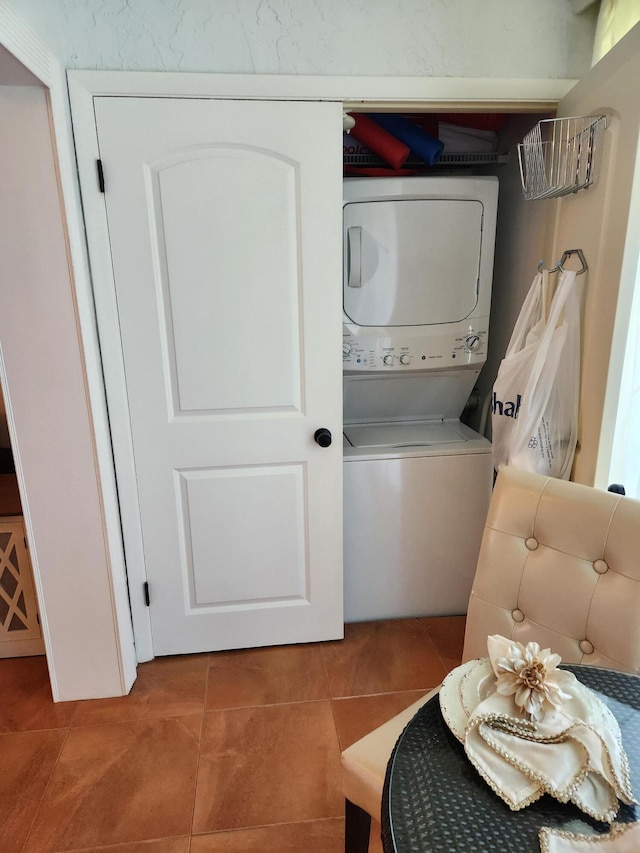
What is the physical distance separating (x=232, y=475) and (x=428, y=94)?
137cm

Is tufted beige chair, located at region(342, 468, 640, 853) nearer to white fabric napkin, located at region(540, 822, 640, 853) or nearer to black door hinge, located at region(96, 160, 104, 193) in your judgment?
white fabric napkin, located at region(540, 822, 640, 853)

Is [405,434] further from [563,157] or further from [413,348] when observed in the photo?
[563,157]

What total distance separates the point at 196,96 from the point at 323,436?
1.10m

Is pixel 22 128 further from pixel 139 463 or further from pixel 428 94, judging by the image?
pixel 428 94

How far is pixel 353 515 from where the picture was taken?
218 centimetres

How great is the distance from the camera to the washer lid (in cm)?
222

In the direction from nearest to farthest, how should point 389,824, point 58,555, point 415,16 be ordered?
point 389,824 → point 415,16 → point 58,555

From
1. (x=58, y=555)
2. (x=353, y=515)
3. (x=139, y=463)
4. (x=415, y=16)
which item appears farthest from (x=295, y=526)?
(x=415, y=16)

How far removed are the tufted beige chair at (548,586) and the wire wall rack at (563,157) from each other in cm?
85

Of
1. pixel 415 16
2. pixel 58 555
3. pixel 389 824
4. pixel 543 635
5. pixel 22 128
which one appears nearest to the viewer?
pixel 389 824

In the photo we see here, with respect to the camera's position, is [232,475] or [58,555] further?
[232,475]

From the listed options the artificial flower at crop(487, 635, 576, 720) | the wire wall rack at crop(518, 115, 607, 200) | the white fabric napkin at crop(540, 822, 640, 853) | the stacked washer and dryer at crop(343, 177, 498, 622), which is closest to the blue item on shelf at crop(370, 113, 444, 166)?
the stacked washer and dryer at crop(343, 177, 498, 622)

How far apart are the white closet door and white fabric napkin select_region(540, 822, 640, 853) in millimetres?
1352

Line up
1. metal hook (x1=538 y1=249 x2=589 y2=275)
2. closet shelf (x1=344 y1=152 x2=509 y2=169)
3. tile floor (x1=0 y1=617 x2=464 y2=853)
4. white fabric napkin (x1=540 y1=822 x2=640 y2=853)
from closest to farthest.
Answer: white fabric napkin (x1=540 y1=822 x2=640 y2=853), tile floor (x1=0 y1=617 x2=464 y2=853), metal hook (x1=538 y1=249 x2=589 y2=275), closet shelf (x1=344 y1=152 x2=509 y2=169)
